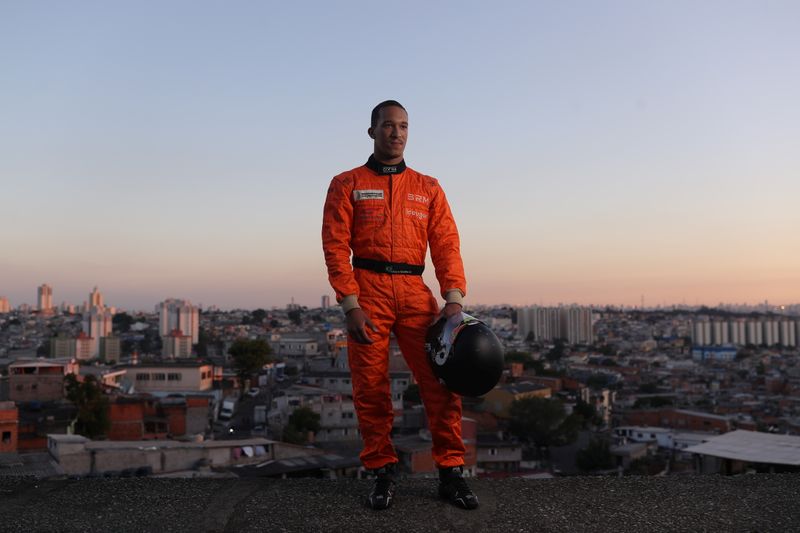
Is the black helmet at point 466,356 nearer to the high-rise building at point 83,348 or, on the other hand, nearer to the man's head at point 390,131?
the man's head at point 390,131

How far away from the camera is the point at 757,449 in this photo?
13656 millimetres

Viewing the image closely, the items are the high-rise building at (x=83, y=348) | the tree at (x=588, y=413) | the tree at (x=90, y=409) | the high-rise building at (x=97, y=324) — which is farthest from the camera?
the high-rise building at (x=97, y=324)

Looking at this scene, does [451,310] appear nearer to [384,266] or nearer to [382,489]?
[384,266]

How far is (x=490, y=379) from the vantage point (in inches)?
145

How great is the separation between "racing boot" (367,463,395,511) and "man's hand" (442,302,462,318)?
0.89 meters

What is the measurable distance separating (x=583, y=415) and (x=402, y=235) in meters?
54.9

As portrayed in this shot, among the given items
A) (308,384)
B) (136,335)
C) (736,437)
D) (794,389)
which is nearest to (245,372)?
(308,384)

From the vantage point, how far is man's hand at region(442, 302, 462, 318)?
388cm

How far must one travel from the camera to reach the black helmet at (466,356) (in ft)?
11.9

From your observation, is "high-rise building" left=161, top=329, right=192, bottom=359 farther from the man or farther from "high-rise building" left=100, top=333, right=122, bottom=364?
the man

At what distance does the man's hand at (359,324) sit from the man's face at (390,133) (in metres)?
0.97

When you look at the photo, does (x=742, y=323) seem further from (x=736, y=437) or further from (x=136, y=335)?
(x=736, y=437)

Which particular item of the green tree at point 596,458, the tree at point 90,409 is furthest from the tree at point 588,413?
the tree at point 90,409

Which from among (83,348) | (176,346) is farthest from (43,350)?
(176,346)
